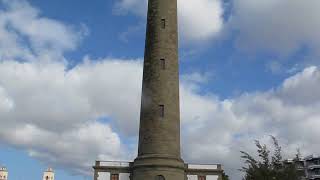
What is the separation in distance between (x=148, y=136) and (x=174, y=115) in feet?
8.83

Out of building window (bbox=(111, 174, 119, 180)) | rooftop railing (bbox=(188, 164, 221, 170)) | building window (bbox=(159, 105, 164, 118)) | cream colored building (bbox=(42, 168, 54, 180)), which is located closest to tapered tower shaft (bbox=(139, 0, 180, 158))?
building window (bbox=(159, 105, 164, 118))

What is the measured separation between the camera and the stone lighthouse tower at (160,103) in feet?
122

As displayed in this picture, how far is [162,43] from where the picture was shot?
39.1 meters

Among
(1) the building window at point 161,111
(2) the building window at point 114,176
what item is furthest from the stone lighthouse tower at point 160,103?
(2) the building window at point 114,176

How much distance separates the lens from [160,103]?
124 feet

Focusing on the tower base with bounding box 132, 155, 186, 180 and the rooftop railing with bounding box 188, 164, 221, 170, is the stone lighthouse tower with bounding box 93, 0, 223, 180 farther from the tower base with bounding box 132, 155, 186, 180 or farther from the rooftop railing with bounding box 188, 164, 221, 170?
the rooftop railing with bounding box 188, 164, 221, 170

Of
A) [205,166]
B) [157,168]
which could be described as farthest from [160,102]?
[205,166]

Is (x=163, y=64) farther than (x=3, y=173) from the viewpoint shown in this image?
No

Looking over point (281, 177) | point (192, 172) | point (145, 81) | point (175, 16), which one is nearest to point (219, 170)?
point (192, 172)

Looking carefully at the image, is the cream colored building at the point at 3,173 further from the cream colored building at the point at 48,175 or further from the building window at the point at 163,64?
the building window at the point at 163,64

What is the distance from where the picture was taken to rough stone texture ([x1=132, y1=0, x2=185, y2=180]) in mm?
37250

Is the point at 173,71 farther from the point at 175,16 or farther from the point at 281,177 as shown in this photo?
the point at 281,177

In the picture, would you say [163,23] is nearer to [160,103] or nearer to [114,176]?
[160,103]

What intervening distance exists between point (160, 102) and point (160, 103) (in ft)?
0.26
